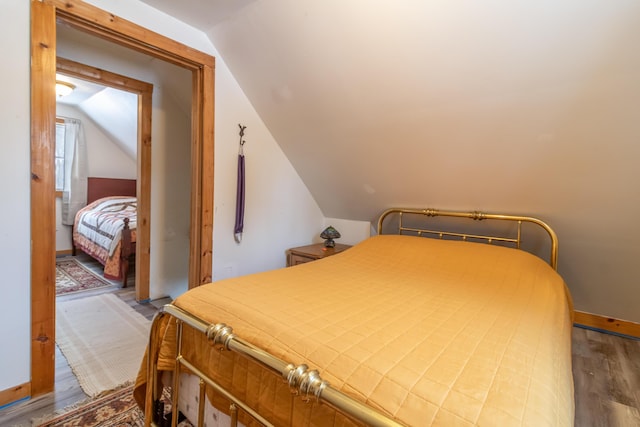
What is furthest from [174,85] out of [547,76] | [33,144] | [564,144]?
[564,144]

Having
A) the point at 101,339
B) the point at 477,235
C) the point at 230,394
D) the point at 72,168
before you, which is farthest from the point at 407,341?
the point at 72,168

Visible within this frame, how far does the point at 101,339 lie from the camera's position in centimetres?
222

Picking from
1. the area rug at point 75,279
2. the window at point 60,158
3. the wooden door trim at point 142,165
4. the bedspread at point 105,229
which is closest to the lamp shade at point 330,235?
the wooden door trim at point 142,165

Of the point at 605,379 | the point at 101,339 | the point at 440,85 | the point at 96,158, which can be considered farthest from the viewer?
the point at 96,158

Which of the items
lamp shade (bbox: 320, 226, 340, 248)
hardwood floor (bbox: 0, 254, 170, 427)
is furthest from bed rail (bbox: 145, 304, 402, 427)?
lamp shade (bbox: 320, 226, 340, 248)

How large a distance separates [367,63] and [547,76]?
0.93 meters

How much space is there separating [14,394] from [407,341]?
6.35 feet

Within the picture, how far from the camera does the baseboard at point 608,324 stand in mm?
2348

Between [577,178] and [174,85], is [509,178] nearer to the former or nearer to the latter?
[577,178]

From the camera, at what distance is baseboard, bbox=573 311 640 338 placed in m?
2.35

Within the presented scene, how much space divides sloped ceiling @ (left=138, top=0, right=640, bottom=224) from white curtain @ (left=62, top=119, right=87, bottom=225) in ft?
12.3

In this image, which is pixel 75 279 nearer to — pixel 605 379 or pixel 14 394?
pixel 14 394

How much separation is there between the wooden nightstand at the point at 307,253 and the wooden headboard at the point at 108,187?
3811 mm

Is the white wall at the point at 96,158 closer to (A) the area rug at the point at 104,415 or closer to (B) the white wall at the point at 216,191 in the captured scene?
(B) the white wall at the point at 216,191
